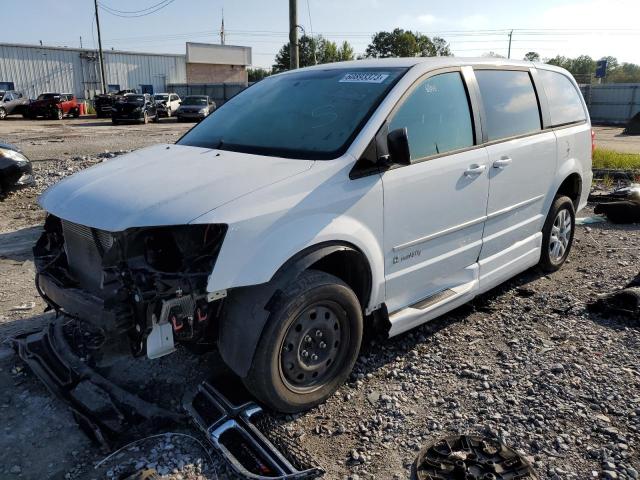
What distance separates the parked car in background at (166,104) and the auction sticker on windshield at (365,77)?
3189 cm

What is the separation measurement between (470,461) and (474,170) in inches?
79.4

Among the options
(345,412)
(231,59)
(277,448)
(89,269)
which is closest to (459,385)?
(345,412)

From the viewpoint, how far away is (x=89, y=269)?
314 cm

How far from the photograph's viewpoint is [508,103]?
4.44m

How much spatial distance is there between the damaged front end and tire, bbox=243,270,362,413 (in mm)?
356

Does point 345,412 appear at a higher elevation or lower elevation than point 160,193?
lower

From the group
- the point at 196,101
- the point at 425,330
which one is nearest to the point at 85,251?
the point at 425,330

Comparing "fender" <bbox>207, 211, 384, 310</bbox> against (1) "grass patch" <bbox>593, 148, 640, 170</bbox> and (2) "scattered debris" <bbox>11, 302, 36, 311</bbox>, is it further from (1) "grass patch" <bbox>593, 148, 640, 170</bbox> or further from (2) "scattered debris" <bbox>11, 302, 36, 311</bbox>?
(1) "grass patch" <bbox>593, 148, 640, 170</bbox>

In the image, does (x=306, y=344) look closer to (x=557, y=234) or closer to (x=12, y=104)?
(x=557, y=234)

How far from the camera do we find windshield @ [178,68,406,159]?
3.34 meters

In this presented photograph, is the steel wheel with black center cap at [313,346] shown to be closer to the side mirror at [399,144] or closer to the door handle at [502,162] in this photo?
the side mirror at [399,144]

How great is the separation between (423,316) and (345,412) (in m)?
0.89

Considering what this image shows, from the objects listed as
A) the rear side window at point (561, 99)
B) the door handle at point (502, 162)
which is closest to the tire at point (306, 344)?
the door handle at point (502, 162)

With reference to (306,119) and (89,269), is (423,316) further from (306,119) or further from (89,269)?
(89,269)
